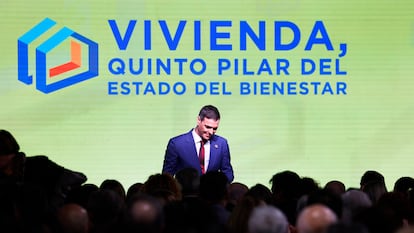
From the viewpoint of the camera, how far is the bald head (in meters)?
4.37

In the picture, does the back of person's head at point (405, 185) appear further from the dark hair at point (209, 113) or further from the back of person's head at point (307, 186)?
the dark hair at point (209, 113)

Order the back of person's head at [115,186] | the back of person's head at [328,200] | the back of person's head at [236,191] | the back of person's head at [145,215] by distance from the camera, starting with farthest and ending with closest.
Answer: the back of person's head at [236,191] → the back of person's head at [115,186] → the back of person's head at [328,200] → the back of person's head at [145,215]

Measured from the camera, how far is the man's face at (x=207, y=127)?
758 centimetres

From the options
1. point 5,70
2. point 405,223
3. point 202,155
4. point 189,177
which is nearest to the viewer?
point 405,223

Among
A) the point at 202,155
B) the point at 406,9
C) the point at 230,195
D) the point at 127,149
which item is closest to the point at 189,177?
the point at 230,195

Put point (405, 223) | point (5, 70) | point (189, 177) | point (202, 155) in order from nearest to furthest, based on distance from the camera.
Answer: point (405, 223)
point (189, 177)
point (202, 155)
point (5, 70)

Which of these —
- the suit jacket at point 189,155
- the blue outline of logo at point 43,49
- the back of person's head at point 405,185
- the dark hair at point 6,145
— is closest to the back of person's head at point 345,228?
the dark hair at point 6,145

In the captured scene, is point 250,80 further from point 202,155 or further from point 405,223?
A: point 405,223

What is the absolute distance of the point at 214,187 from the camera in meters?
5.89

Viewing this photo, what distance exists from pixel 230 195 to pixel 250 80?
113 inches

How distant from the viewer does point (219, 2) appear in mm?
9211

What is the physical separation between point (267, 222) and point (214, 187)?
61.2 inches

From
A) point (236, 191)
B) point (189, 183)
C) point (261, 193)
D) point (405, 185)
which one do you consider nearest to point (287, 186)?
point (261, 193)

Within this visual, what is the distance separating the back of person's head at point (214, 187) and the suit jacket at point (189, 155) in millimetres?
1705
